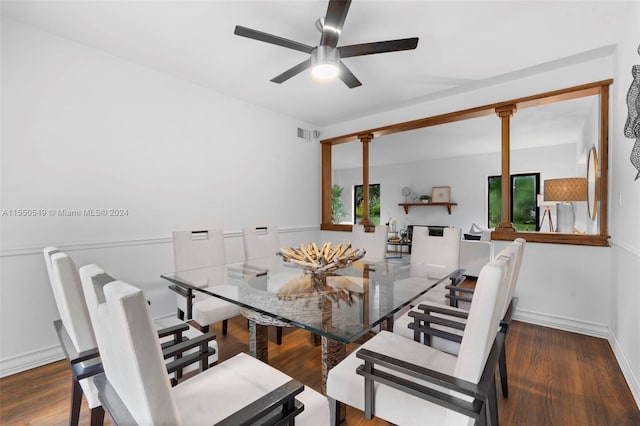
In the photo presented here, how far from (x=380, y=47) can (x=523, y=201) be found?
6.54m

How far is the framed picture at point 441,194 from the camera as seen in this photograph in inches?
306

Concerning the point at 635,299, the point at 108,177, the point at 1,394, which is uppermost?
the point at 108,177

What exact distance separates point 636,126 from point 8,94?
166 inches

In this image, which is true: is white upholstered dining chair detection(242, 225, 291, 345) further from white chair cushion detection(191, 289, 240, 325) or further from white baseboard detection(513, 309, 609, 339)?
white baseboard detection(513, 309, 609, 339)

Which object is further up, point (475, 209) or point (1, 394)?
point (475, 209)

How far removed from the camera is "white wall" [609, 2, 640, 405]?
74.6 inches

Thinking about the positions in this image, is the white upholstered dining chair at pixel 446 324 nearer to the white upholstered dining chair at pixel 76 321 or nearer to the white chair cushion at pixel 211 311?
the white chair cushion at pixel 211 311

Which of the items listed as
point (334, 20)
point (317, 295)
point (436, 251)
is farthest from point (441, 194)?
point (317, 295)

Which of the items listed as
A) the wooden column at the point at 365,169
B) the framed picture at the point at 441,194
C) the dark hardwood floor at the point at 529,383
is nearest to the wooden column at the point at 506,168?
the dark hardwood floor at the point at 529,383

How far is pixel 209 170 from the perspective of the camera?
3404mm

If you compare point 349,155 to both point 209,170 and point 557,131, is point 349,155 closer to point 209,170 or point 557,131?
point 557,131

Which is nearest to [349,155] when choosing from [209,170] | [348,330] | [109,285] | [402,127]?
[402,127]

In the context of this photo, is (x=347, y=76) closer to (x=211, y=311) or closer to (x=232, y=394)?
(x=211, y=311)

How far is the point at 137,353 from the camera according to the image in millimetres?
677
